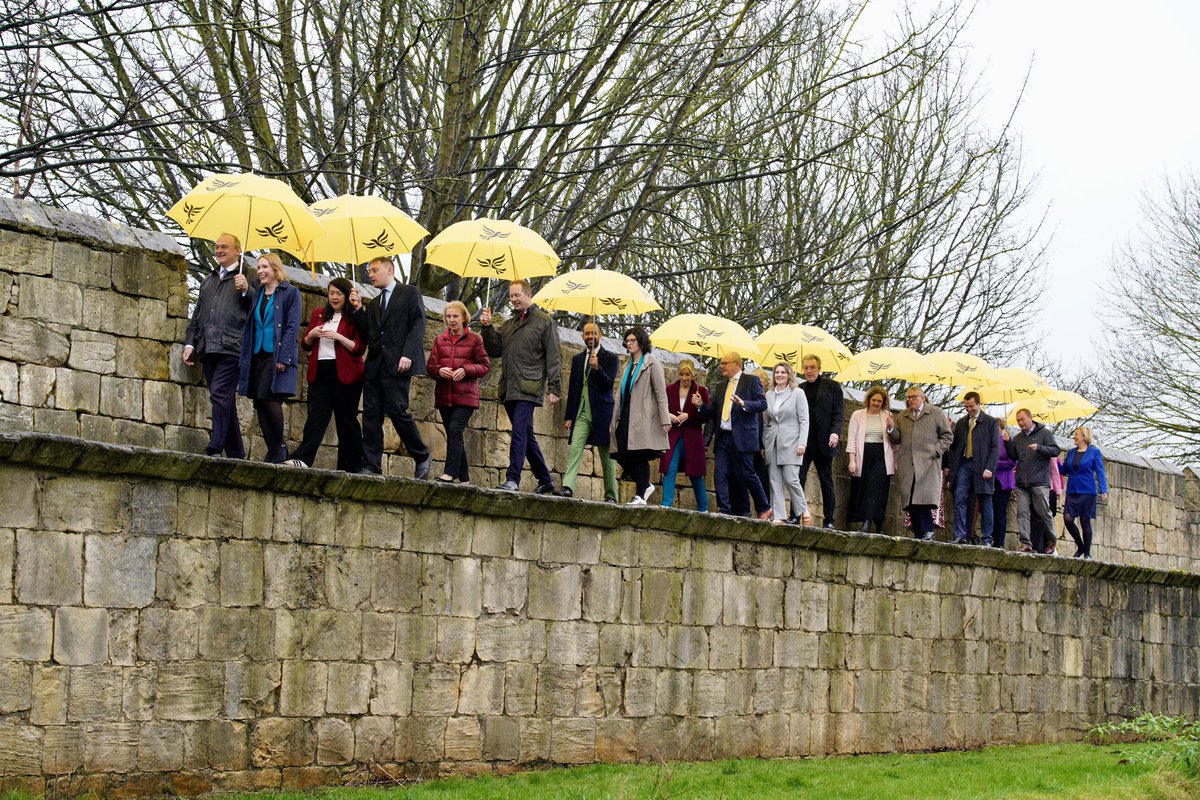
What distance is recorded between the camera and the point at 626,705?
1195cm

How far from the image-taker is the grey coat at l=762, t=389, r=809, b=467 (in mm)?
13859

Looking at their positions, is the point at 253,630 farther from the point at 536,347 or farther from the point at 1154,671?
the point at 1154,671

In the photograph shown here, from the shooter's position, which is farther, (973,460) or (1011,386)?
(1011,386)

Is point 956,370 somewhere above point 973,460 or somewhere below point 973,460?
above

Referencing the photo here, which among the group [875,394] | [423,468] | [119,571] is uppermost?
[875,394]

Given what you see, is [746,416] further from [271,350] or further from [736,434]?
[271,350]

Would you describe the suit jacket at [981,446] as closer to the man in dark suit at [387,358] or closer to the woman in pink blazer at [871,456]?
the woman in pink blazer at [871,456]

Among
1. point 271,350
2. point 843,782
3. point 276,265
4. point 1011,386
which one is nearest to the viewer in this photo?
point 271,350

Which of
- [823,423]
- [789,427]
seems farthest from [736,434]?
[823,423]

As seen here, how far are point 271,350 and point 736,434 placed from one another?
460cm

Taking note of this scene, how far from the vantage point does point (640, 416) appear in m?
12.7

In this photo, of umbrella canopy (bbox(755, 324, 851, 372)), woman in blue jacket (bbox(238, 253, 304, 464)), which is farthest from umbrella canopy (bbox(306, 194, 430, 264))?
umbrella canopy (bbox(755, 324, 851, 372))

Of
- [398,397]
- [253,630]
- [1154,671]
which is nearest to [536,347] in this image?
[398,397]

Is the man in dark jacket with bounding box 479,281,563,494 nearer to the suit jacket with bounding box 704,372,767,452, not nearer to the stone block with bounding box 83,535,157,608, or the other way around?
the suit jacket with bounding box 704,372,767,452
